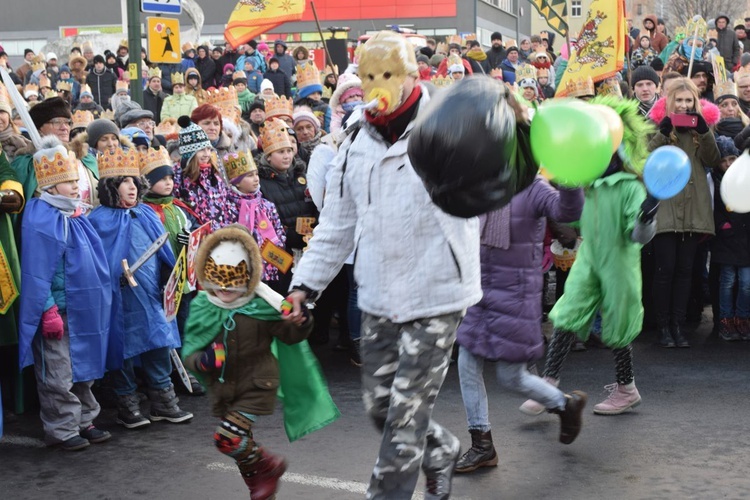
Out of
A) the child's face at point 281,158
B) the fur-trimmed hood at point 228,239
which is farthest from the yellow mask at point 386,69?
the child's face at point 281,158

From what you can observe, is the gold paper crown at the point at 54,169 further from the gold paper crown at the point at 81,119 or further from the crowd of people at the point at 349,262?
the gold paper crown at the point at 81,119

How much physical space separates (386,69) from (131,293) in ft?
10.1

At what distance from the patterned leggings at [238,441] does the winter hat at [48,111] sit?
138 inches

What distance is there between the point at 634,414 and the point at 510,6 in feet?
201

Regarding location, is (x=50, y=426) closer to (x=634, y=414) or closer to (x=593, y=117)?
(x=634, y=414)

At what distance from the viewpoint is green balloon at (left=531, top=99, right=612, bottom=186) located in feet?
11.8

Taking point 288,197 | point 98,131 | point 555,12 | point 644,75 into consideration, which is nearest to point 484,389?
point 288,197

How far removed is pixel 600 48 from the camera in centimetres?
1019

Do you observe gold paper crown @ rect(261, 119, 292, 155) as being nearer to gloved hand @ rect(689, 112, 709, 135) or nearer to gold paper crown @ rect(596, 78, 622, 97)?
gold paper crown @ rect(596, 78, 622, 97)

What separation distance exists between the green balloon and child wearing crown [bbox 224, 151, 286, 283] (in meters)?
4.47

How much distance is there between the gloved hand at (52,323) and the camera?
6.16 m

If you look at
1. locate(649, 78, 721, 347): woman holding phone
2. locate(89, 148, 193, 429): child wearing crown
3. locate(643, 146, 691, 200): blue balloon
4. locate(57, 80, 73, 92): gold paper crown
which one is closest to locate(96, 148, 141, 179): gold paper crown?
locate(89, 148, 193, 429): child wearing crown

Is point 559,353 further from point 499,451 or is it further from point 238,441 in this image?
point 238,441

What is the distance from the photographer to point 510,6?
2581 inches
